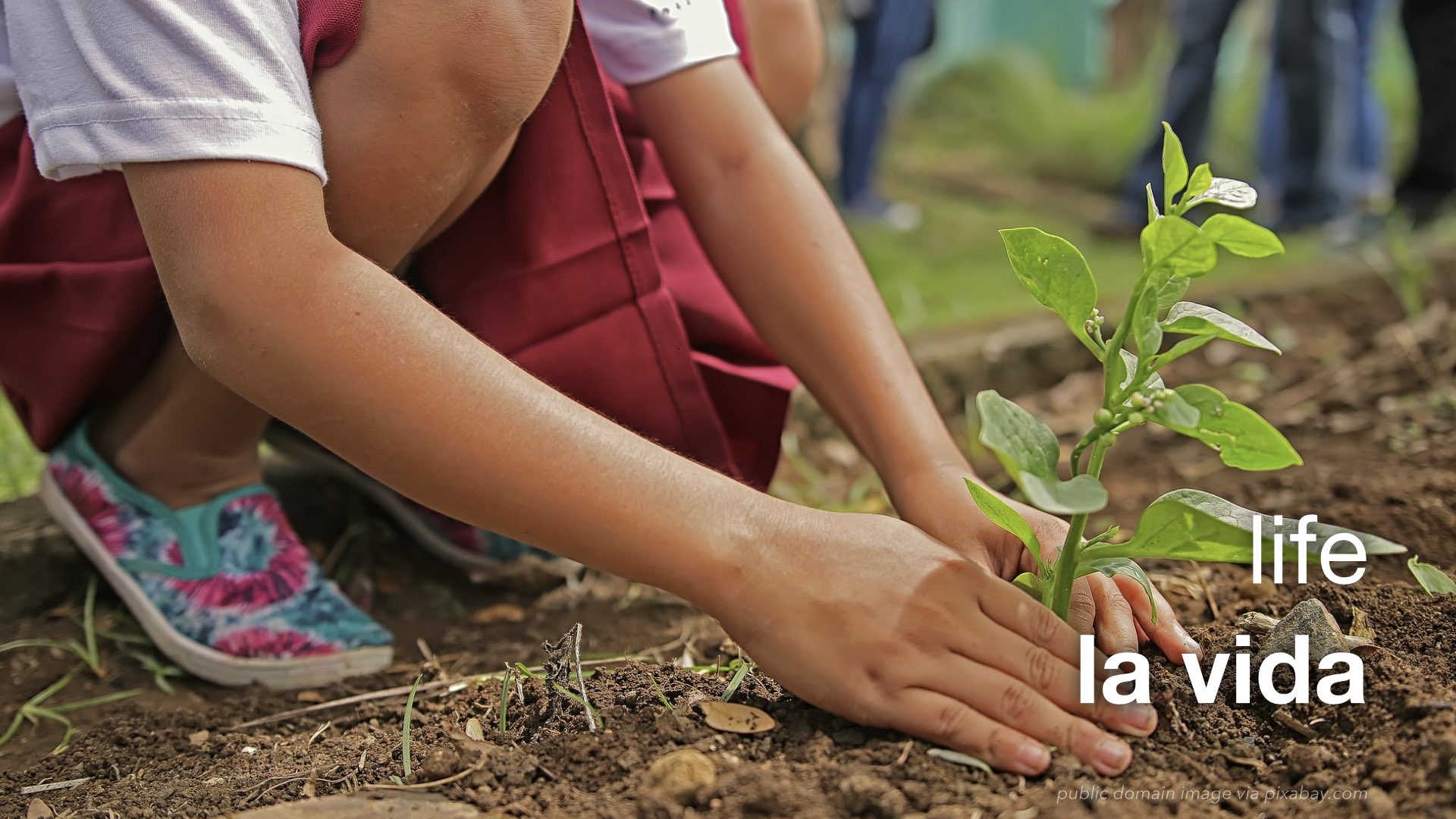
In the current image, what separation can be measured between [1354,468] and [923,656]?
1082 millimetres

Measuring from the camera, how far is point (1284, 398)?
2273 mm

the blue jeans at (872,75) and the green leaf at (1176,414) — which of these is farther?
the blue jeans at (872,75)

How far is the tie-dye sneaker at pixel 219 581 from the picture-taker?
1501mm

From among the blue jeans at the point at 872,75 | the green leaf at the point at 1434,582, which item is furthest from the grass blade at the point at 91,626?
A: the blue jeans at the point at 872,75

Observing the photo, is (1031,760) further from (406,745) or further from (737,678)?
→ (406,745)

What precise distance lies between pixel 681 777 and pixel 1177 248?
0.55 m

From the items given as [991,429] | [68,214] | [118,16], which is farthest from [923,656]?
[68,214]

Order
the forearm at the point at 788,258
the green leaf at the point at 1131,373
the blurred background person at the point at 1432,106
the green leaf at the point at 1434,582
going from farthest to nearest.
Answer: the blurred background person at the point at 1432,106
the forearm at the point at 788,258
the green leaf at the point at 1434,582
the green leaf at the point at 1131,373

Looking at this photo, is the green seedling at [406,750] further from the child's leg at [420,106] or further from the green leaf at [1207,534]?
the green leaf at [1207,534]

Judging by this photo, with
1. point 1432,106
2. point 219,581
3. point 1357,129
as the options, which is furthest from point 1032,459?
point 1357,129

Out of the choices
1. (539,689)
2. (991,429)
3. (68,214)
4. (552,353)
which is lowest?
(539,689)

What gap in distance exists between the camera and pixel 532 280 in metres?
1.49

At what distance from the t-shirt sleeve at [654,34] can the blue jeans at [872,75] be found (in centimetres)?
284

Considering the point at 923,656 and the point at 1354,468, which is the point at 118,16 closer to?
the point at 923,656
